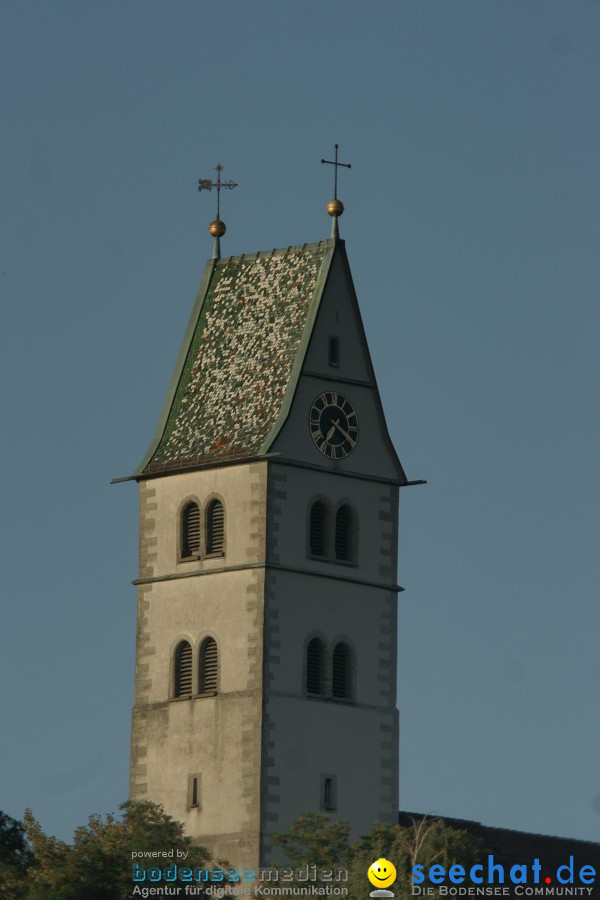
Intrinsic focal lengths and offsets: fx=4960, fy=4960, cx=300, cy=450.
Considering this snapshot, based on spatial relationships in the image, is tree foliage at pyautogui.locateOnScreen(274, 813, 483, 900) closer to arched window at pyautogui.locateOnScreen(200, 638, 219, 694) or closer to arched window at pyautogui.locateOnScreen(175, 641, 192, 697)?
arched window at pyautogui.locateOnScreen(200, 638, 219, 694)

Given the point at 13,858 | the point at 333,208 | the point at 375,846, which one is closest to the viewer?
the point at 375,846

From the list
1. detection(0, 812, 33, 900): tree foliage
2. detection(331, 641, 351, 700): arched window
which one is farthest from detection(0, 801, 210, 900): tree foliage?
detection(331, 641, 351, 700): arched window

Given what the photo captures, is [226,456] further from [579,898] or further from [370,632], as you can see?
[579,898]

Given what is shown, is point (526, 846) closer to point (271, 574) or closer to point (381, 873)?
point (271, 574)

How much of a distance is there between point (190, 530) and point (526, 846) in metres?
12.4

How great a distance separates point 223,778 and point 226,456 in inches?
322

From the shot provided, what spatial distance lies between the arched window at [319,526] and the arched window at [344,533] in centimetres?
48

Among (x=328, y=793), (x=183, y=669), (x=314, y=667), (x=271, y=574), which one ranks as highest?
(x=271, y=574)

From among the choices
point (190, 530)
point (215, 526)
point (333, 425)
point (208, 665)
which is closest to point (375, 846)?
point (208, 665)

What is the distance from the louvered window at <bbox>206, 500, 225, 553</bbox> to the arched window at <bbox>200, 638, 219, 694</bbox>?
7.75 ft

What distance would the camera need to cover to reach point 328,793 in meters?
121

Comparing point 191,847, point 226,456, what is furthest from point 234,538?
point 191,847

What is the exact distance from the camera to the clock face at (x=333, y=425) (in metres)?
123

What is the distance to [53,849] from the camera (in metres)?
110
